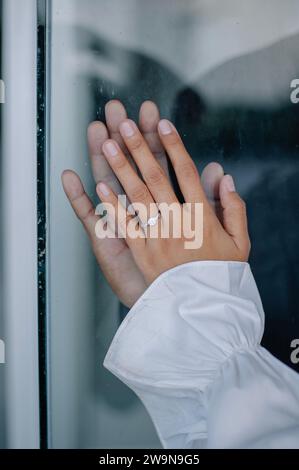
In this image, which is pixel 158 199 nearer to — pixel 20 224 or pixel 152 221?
pixel 152 221

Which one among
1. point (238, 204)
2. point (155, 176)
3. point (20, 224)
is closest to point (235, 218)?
point (238, 204)

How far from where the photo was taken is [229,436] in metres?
0.63

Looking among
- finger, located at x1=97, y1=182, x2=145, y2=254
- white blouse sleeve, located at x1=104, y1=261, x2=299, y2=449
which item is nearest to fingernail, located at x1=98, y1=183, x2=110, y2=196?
finger, located at x1=97, y1=182, x2=145, y2=254

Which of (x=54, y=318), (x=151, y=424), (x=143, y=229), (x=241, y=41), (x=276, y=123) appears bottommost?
(x=151, y=424)

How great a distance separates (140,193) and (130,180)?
0.8 inches

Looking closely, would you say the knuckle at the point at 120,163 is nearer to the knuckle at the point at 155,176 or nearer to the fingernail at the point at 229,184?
the knuckle at the point at 155,176

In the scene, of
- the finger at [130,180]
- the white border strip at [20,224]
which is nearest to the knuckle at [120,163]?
the finger at [130,180]

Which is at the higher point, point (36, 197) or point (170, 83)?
point (170, 83)

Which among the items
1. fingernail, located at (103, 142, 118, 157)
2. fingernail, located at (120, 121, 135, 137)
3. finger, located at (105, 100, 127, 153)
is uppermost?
finger, located at (105, 100, 127, 153)

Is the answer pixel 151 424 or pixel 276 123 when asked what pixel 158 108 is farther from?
pixel 151 424

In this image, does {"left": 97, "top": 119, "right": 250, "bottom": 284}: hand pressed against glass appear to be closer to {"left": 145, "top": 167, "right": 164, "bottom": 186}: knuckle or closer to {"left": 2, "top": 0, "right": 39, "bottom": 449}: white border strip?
{"left": 145, "top": 167, "right": 164, "bottom": 186}: knuckle

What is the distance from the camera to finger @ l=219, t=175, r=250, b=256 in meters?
0.75

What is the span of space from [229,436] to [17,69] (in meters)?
0.50
